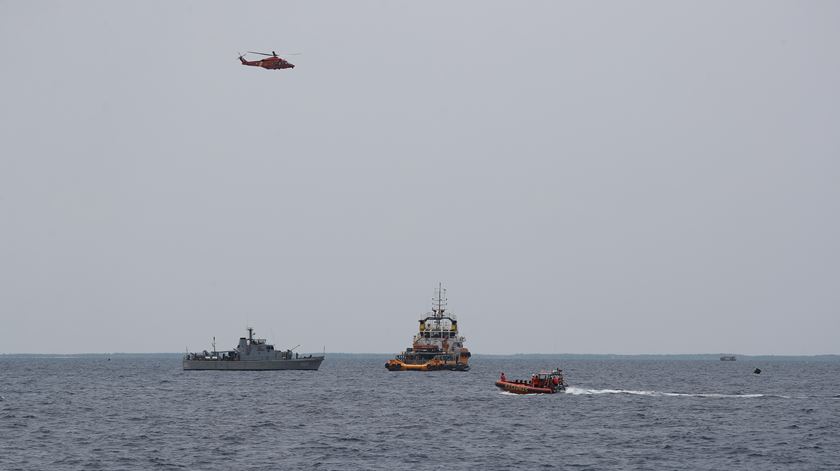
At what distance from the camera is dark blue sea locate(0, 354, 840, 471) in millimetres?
55312

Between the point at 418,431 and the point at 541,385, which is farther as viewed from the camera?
the point at 541,385

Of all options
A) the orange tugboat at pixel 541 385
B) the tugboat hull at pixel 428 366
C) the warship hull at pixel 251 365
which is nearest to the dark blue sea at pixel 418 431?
the orange tugboat at pixel 541 385

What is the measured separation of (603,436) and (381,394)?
161 feet

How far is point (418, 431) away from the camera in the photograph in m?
70.2

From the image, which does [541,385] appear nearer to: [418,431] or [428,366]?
[418,431]

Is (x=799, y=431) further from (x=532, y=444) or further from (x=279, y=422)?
(x=279, y=422)

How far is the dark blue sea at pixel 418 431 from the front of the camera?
55312 mm

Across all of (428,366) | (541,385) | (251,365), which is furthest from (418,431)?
(251,365)

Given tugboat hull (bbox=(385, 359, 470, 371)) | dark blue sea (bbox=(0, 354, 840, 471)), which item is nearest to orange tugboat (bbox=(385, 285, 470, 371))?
tugboat hull (bbox=(385, 359, 470, 371))

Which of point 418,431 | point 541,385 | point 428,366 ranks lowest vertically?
point 418,431

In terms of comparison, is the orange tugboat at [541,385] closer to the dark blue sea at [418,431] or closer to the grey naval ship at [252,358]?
the dark blue sea at [418,431]

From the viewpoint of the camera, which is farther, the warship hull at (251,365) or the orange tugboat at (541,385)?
the warship hull at (251,365)

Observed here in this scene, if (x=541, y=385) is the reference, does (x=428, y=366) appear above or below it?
above

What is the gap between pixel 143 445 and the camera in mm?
61594
